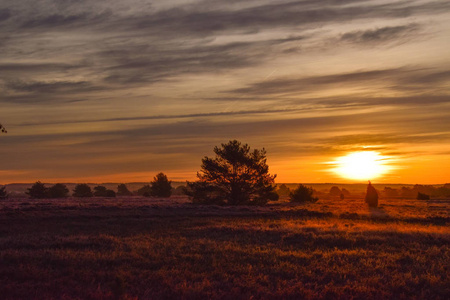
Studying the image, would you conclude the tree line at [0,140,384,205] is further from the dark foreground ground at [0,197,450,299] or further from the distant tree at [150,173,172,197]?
the distant tree at [150,173,172,197]

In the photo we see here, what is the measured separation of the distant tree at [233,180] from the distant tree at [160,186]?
40992 mm

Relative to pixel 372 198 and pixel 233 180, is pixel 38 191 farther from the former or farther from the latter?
pixel 372 198

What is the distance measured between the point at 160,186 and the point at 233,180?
43.3 metres

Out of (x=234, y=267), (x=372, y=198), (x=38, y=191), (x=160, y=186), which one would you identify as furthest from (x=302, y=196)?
(x=234, y=267)

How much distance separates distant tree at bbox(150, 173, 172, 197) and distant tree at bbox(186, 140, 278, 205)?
134 ft

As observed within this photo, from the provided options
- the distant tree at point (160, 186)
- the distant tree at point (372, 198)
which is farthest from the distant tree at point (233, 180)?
the distant tree at point (160, 186)

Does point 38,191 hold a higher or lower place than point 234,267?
higher

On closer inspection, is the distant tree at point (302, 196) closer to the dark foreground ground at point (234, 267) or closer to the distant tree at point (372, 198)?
the distant tree at point (372, 198)

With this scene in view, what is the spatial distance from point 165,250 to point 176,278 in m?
4.39

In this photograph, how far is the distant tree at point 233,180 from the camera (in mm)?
51531

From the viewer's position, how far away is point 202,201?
52.0m

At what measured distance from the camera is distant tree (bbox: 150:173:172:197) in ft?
301

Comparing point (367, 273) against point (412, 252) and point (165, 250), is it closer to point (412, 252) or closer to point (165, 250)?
point (412, 252)

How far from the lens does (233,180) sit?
170 feet
